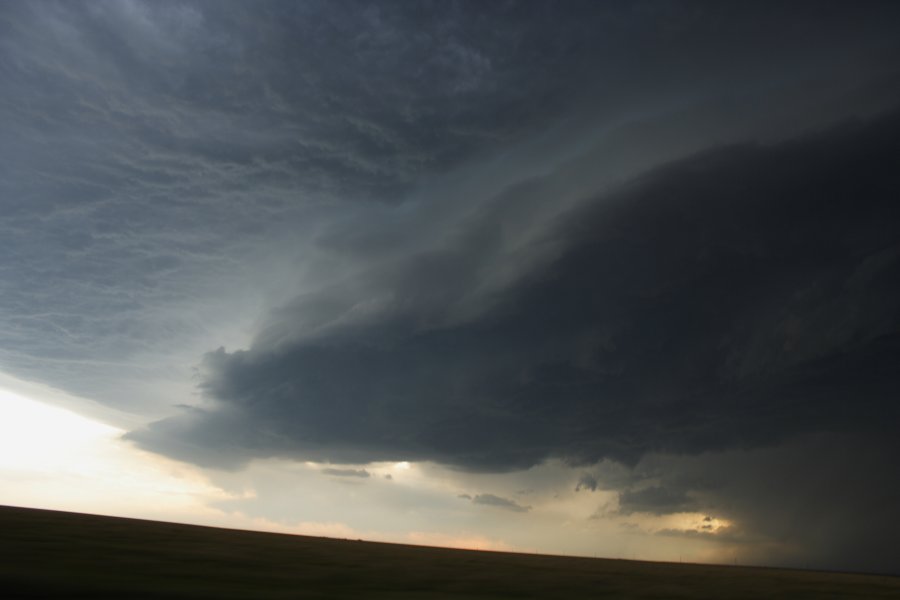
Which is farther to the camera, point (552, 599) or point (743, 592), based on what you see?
point (743, 592)

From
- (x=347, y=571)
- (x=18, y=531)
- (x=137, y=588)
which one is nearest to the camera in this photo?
(x=137, y=588)

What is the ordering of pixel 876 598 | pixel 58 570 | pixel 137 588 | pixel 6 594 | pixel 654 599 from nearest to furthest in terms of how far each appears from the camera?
pixel 6 594, pixel 137 588, pixel 58 570, pixel 654 599, pixel 876 598

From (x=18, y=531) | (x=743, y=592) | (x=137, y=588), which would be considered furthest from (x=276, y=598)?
(x=743, y=592)

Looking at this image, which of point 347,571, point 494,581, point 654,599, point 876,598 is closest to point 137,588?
point 347,571

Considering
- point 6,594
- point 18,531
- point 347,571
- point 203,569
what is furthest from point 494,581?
point 18,531

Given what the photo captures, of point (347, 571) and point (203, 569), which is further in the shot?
point (347, 571)

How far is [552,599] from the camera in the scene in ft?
75.9

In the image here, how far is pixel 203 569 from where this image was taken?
23.6 m

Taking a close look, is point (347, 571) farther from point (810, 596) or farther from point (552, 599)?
point (810, 596)

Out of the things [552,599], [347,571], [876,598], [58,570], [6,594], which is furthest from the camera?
[876,598]

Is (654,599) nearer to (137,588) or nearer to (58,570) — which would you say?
(137,588)

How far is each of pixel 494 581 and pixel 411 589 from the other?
8.04m

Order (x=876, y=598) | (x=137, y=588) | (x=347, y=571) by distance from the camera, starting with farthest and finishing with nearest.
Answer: (x=876, y=598) → (x=347, y=571) → (x=137, y=588)

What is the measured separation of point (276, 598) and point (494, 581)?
15.2m
